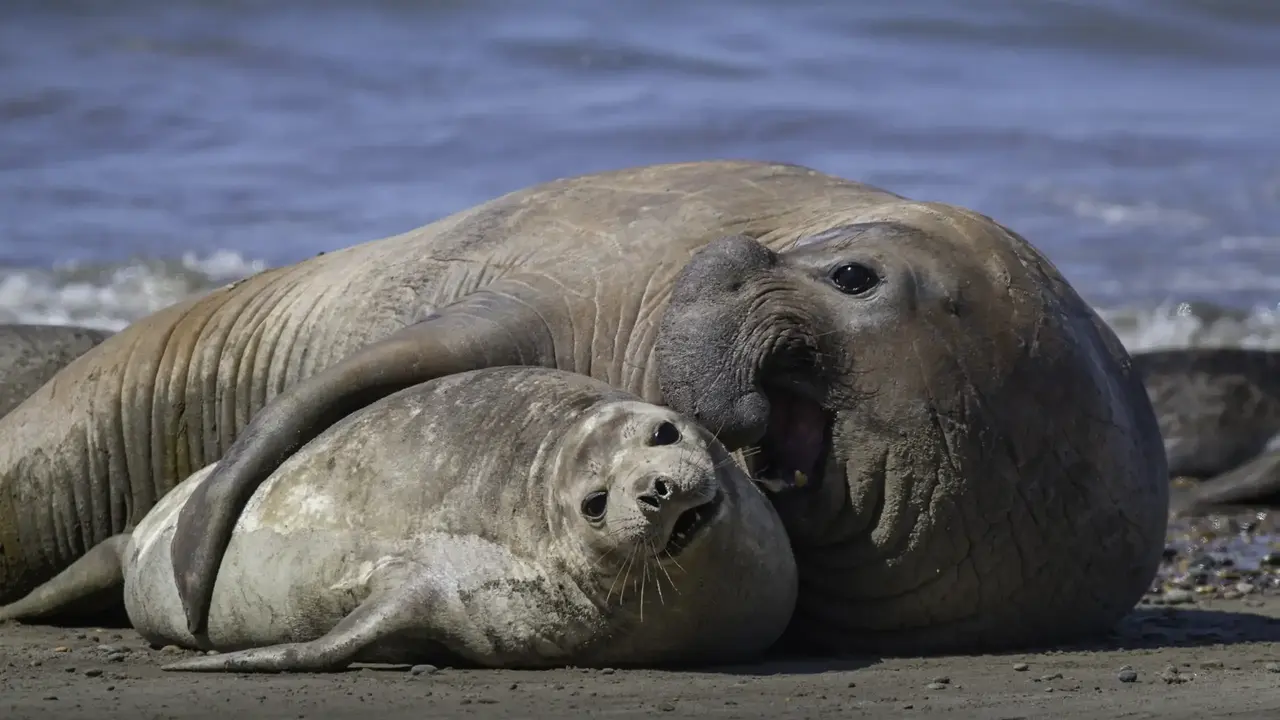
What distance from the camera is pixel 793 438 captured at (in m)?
6.04

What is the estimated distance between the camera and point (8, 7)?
2695 cm

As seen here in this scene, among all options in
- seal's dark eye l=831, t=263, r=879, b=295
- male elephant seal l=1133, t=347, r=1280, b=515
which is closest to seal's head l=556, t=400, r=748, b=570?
seal's dark eye l=831, t=263, r=879, b=295

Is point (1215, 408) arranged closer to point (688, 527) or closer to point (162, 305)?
point (688, 527)

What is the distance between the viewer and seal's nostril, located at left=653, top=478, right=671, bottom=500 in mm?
5129

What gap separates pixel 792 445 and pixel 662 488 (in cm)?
98

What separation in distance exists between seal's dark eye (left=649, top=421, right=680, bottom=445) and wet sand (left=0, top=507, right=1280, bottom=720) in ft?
1.90

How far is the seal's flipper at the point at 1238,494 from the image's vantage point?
1038cm

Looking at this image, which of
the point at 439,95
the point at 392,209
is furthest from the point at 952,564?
the point at 439,95

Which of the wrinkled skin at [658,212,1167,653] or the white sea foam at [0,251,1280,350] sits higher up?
the white sea foam at [0,251,1280,350]

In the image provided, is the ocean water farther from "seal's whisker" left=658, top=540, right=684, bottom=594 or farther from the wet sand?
"seal's whisker" left=658, top=540, right=684, bottom=594

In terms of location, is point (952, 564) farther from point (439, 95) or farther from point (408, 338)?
point (439, 95)

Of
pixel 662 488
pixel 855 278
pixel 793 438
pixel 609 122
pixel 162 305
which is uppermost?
pixel 609 122

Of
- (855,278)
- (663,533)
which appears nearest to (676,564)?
(663,533)

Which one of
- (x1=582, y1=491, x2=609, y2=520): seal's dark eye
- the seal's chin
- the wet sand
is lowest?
the wet sand
